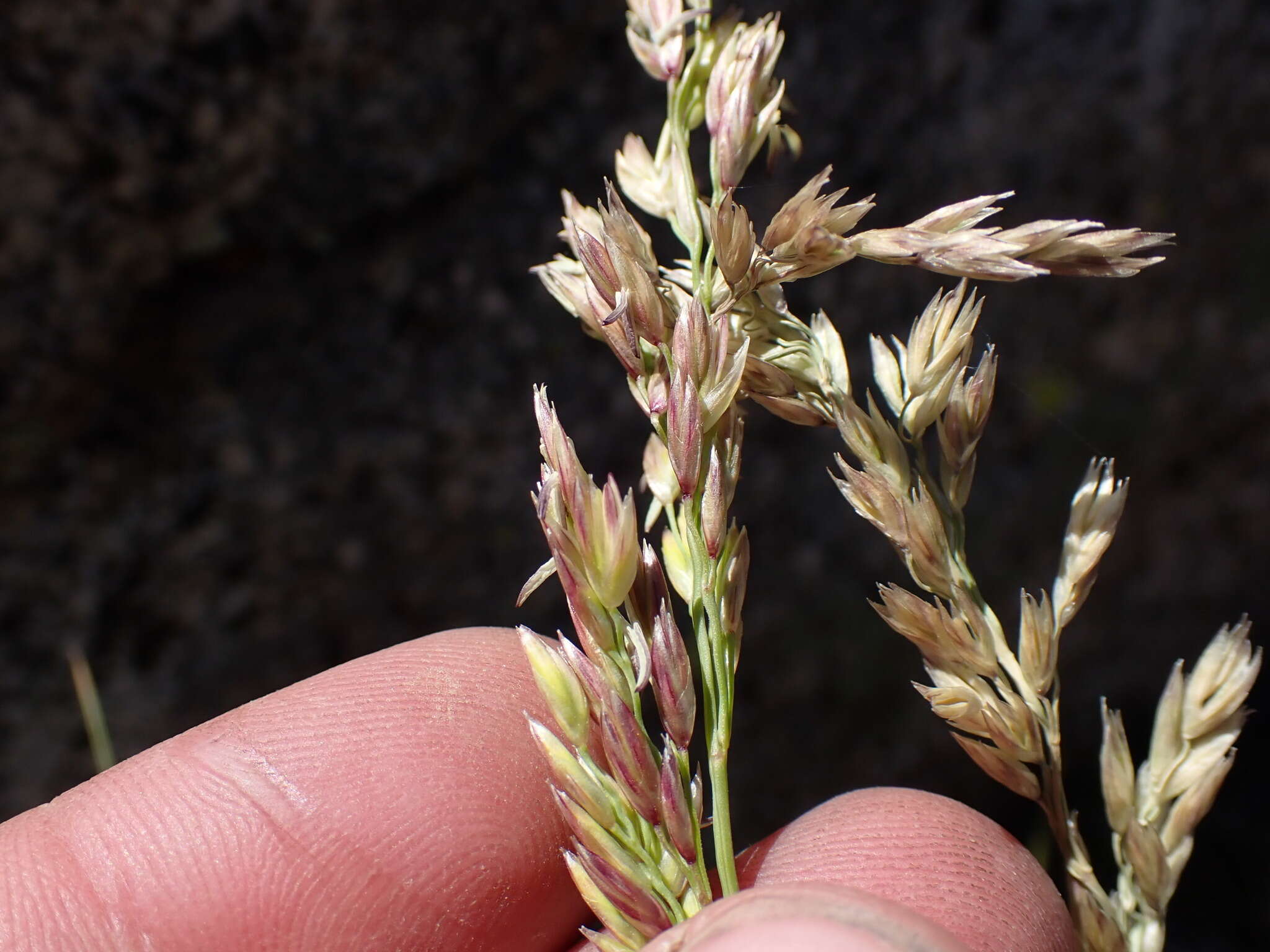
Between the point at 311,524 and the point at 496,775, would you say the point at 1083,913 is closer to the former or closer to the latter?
the point at 496,775

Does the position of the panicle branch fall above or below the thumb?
above

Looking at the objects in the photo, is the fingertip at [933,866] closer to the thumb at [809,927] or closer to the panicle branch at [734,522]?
the panicle branch at [734,522]

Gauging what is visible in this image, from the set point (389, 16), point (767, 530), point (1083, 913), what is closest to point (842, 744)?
point (767, 530)

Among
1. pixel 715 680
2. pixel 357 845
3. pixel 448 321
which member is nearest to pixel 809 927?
pixel 715 680

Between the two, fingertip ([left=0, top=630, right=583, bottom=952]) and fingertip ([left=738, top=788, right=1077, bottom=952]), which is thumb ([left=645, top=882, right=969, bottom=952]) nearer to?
fingertip ([left=738, top=788, right=1077, bottom=952])

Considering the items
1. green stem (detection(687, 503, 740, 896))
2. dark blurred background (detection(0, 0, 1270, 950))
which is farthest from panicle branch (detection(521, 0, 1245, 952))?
dark blurred background (detection(0, 0, 1270, 950))

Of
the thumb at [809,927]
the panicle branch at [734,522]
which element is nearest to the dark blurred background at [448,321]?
the panicle branch at [734,522]
